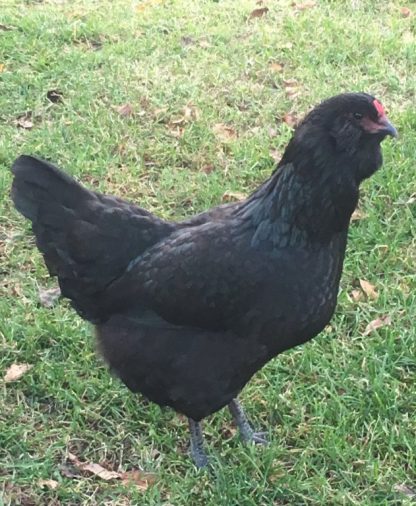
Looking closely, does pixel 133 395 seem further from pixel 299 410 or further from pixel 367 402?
pixel 367 402

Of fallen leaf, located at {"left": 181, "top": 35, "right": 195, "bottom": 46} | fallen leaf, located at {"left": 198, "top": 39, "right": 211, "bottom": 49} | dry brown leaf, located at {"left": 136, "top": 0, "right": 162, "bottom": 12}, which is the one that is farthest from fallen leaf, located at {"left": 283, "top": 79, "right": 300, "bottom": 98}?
dry brown leaf, located at {"left": 136, "top": 0, "right": 162, "bottom": 12}

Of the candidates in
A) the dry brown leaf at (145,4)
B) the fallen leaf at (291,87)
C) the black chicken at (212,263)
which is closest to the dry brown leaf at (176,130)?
the fallen leaf at (291,87)

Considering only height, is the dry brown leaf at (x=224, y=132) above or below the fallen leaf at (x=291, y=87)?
below

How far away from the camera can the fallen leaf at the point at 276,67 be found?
6164mm

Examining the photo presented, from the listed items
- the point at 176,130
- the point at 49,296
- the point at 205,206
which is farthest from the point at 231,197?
the point at 49,296

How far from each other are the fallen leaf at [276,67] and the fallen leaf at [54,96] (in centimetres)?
164

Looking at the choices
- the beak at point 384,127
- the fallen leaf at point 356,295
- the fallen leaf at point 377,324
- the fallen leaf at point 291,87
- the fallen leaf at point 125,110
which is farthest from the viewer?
the fallen leaf at point 291,87

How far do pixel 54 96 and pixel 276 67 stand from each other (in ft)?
5.66

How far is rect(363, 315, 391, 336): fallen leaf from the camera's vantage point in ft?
12.8

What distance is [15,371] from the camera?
3725 millimetres

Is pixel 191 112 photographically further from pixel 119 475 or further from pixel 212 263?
pixel 119 475

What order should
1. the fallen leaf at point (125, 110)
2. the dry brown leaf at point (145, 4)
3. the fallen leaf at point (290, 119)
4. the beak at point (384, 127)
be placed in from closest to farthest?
1. the beak at point (384, 127)
2. the fallen leaf at point (290, 119)
3. the fallen leaf at point (125, 110)
4. the dry brown leaf at point (145, 4)

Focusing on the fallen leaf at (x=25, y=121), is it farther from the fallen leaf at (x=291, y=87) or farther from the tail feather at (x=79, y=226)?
the tail feather at (x=79, y=226)

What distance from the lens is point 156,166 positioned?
5195 mm
